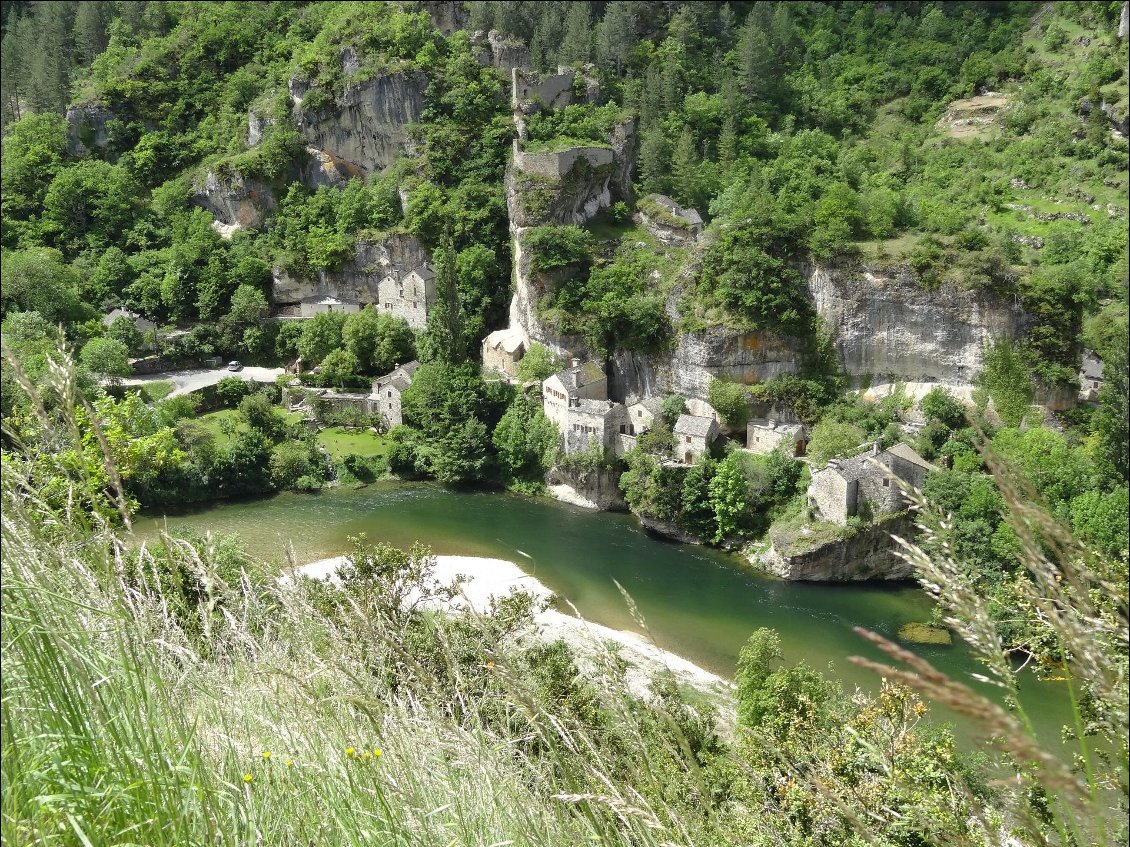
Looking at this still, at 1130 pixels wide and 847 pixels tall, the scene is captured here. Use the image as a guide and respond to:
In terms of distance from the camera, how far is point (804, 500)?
25.1 m

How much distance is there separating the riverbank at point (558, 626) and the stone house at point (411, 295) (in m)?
15.2

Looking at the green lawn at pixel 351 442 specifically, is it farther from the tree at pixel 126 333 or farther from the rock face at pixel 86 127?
the rock face at pixel 86 127

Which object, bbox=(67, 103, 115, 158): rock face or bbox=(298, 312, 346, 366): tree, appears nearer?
bbox=(298, 312, 346, 366): tree

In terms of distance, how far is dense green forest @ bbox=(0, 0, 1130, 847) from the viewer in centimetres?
270

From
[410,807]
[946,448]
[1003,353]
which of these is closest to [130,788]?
[410,807]

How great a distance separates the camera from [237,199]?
41.7 meters

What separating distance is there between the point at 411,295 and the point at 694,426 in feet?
49.7

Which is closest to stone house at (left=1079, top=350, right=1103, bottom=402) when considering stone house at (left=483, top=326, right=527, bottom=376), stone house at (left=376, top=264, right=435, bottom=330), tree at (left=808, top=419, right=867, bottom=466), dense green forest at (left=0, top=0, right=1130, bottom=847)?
dense green forest at (left=0, top=0, right=1130, bottom=847)

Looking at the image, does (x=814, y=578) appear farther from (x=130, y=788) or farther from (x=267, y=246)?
(x=267, y=246)

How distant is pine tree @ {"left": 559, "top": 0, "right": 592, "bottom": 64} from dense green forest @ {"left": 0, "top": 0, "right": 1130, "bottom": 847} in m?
0.21

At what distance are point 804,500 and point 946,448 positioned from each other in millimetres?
4229

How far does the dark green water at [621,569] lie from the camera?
20500mm

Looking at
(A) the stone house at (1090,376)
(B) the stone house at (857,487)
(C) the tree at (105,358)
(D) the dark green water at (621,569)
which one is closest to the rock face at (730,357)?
(B) the stone house at (857,487)

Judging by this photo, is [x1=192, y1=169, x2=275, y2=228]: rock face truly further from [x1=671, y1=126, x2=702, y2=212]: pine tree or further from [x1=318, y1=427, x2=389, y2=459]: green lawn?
[x1=671, y1=126, x2=702, y2=212]: pine tree
